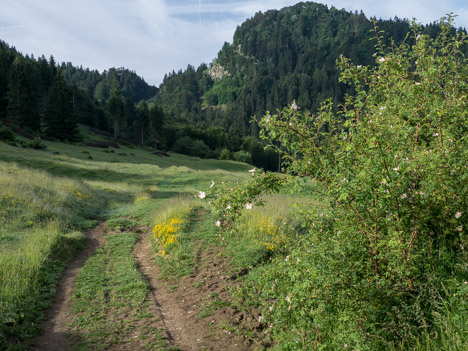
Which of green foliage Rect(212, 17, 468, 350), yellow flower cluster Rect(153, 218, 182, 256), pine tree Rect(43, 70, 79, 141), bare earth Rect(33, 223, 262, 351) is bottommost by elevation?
bare earth Rect(33, 223, 262, 351)

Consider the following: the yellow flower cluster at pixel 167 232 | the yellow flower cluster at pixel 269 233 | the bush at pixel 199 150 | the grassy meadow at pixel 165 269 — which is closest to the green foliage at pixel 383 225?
the grassy meadow at pixel 165 269

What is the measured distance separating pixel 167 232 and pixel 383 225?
7.51 meters

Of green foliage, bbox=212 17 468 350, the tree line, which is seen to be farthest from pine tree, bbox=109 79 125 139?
green foliage, bbox=212 17 468 350

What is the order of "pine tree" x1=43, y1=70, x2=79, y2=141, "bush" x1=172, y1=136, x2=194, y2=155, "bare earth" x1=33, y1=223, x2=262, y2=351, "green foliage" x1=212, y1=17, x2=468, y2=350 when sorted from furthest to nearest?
"bush" x1=172, y1=136, x2=194, y2=155
"pine tree" x1=43, y1=70, x2=79, y2=141
"bare earth" x1=33, y1=223, x2=262, y2=351
"green foliage" x1=212, y1=17, x2=468, y2=350

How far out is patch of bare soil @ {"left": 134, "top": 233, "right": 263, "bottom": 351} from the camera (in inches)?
210

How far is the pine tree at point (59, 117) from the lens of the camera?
54875 millimetres

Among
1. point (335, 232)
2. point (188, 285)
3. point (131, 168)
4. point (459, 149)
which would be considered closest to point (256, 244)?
point (188, 285)

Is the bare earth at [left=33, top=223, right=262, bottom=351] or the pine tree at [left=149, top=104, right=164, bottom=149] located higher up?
the pine tree at [left=149, top=104, right=164, bottom=149]

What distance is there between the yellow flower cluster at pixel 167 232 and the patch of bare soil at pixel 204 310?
3.29ft

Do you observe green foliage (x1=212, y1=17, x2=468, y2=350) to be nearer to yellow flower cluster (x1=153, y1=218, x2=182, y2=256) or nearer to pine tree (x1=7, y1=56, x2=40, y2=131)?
yellow flower cluster (x1=153, y1=218, x2=182, y2=256)

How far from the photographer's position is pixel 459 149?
3514 mm

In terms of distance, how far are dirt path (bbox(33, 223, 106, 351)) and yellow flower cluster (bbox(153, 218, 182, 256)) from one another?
2.13 m

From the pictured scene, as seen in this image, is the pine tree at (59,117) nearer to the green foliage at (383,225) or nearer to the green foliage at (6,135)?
the green foliage at (6,135)

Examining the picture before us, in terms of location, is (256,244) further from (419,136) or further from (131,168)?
(131,168)
